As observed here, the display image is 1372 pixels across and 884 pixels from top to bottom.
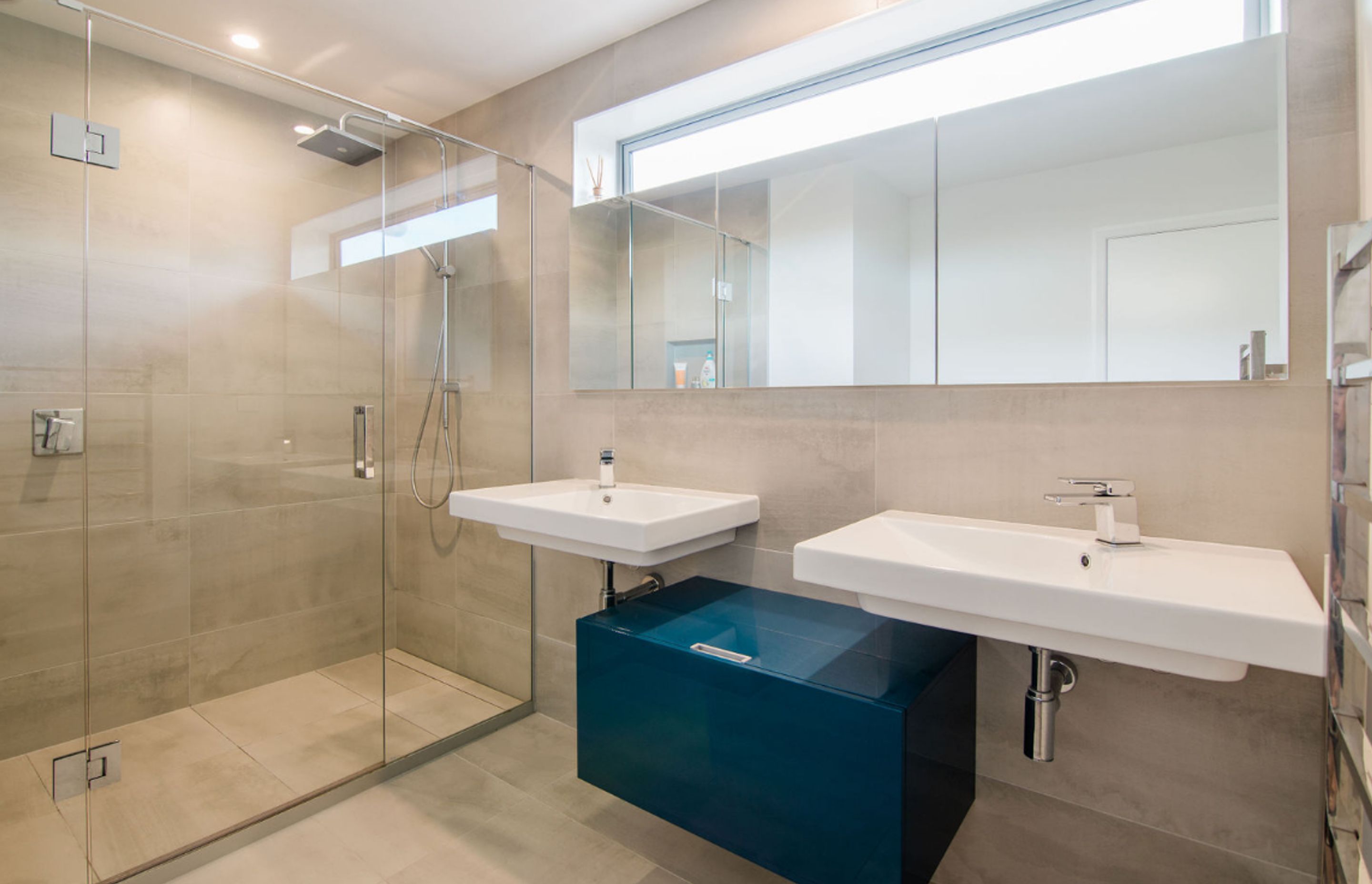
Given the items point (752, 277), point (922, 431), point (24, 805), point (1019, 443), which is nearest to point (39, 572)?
point (24, 805)

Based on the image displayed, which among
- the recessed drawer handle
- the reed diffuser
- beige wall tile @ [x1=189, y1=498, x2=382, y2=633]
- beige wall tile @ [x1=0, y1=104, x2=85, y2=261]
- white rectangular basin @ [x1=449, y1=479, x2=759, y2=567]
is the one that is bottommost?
the recessed drawer handle

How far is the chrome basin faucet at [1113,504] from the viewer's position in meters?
1.34

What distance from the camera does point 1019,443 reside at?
155cm

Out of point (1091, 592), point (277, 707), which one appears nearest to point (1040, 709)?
point (1091, 592)

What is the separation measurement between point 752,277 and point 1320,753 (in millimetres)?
1683

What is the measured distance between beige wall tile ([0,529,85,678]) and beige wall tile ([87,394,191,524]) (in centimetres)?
10

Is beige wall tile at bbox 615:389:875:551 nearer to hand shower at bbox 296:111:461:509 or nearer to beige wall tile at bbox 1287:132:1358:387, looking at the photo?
hand shower at bbox 296:111:461:509

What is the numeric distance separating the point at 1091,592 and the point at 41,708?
7.52 ft

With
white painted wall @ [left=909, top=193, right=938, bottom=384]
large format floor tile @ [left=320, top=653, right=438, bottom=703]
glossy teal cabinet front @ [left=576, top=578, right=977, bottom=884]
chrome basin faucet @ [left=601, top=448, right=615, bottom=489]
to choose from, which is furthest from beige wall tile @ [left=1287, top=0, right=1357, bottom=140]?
large format floor tile @ [left=320, top=653, right=438, bottom=703]

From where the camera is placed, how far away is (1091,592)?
3.33ft

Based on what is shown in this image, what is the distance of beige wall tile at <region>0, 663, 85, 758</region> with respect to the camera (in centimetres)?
156

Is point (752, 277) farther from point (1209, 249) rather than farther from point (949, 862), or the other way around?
point (949, 862)

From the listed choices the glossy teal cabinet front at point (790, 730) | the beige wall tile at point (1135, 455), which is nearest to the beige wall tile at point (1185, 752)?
the glossy teal cabinet front at point (790, 730)

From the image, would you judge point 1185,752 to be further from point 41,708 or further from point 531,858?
point 41,708
